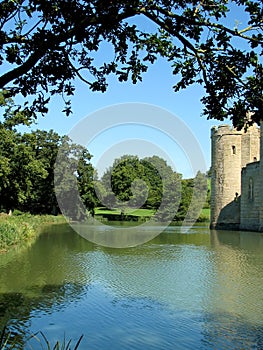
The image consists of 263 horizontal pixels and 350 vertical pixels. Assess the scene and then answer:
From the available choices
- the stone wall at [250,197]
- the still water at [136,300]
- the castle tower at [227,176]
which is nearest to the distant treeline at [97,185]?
the castle tower at [227,176]

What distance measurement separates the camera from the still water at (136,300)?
20.0 feet

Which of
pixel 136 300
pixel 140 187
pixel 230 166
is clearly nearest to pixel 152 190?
pixel 140 187

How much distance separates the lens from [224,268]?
12.2 meters

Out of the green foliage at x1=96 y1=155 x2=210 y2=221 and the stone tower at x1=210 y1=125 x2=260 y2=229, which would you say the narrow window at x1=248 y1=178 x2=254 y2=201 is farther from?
the green foliage at x1=96 y1=155 x2=210 y2=221

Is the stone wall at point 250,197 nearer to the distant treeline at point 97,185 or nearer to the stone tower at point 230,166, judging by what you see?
the stone tower at point 230,166

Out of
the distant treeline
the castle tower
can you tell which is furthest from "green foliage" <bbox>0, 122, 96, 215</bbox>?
the castle tower

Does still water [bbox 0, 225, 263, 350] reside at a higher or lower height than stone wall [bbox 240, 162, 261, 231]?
lower

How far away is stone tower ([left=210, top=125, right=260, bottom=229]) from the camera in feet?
98.5

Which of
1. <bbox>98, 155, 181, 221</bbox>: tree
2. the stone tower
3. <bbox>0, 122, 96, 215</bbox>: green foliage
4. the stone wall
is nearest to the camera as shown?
the stone wall

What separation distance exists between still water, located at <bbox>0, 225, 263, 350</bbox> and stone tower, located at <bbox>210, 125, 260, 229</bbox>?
52.0 ft

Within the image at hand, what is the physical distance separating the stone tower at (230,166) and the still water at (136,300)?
15856mm

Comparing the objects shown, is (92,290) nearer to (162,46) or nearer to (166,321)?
(166,321)

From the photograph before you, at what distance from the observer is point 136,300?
27.1ft

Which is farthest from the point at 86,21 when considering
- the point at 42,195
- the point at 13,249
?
the point at 42,195
